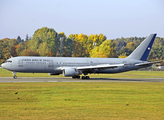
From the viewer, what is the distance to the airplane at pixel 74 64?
4434 cm

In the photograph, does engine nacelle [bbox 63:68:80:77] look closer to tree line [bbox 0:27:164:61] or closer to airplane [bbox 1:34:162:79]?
airplane [bbox 1:34:162:79]

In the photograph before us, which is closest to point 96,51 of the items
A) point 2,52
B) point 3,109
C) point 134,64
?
point 2,52

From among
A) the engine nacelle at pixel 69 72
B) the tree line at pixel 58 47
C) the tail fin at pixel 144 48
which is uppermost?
the tree line at pixel 58 47

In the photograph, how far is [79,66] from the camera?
156 feet

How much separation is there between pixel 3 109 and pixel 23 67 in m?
28.9

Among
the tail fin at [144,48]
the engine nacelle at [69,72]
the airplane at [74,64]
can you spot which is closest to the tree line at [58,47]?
the airplane at [74,64]

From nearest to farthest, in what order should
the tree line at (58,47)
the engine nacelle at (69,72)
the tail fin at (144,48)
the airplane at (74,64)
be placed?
1. the engine nacelle at (69,72)
2. the airplane at (74,64)
3. the tail fin at (144,48)
4. the tree line at (58,47)

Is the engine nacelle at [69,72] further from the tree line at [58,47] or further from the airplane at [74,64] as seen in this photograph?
the tree line at [58,47]

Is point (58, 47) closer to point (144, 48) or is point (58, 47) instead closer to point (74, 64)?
point (144, 48)

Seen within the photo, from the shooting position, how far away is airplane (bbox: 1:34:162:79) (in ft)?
145

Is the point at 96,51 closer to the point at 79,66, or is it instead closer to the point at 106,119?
the point at 79,66

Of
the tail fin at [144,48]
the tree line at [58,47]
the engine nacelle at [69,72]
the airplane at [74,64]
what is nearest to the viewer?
the engine nacelle at [69,72]

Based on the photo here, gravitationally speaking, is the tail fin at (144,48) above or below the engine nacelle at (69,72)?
above

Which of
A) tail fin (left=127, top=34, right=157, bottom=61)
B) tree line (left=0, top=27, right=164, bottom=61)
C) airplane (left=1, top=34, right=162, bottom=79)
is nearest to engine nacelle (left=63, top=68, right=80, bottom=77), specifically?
airplane (left=1, top=34, right=162, bottom=79)
